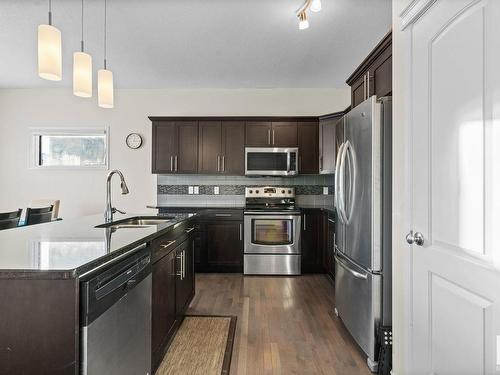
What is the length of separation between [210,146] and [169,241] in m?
2.63

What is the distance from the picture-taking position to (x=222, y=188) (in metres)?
4.99

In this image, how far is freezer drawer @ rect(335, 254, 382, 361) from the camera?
79.7 inches

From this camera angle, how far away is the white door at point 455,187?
1.19 metres

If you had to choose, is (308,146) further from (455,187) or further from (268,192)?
(455,187)

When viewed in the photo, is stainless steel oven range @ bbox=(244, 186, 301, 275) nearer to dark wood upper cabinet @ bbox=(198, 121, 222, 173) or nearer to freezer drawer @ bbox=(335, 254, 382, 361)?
dark wood upper cabinet @ bbox=(198, 121, 222, 173)

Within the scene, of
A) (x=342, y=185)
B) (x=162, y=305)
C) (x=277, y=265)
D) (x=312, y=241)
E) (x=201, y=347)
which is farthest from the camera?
(x=312, y=241)

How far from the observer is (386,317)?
201 cm

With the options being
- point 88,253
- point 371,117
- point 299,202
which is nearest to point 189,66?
point 299,202

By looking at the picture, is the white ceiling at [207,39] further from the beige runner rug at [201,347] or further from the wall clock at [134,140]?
the beige runner rug at [201,347]

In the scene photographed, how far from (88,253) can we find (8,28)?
10.7 feet

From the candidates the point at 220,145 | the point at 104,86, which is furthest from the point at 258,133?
the point at 104,86

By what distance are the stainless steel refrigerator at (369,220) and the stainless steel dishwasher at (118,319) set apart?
53.7 inches

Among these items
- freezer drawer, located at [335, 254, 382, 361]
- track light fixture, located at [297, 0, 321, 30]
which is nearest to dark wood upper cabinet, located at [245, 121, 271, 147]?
track light fixture, located at [297, 0, 321, 30]

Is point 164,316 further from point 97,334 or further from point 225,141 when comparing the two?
point 225,141
